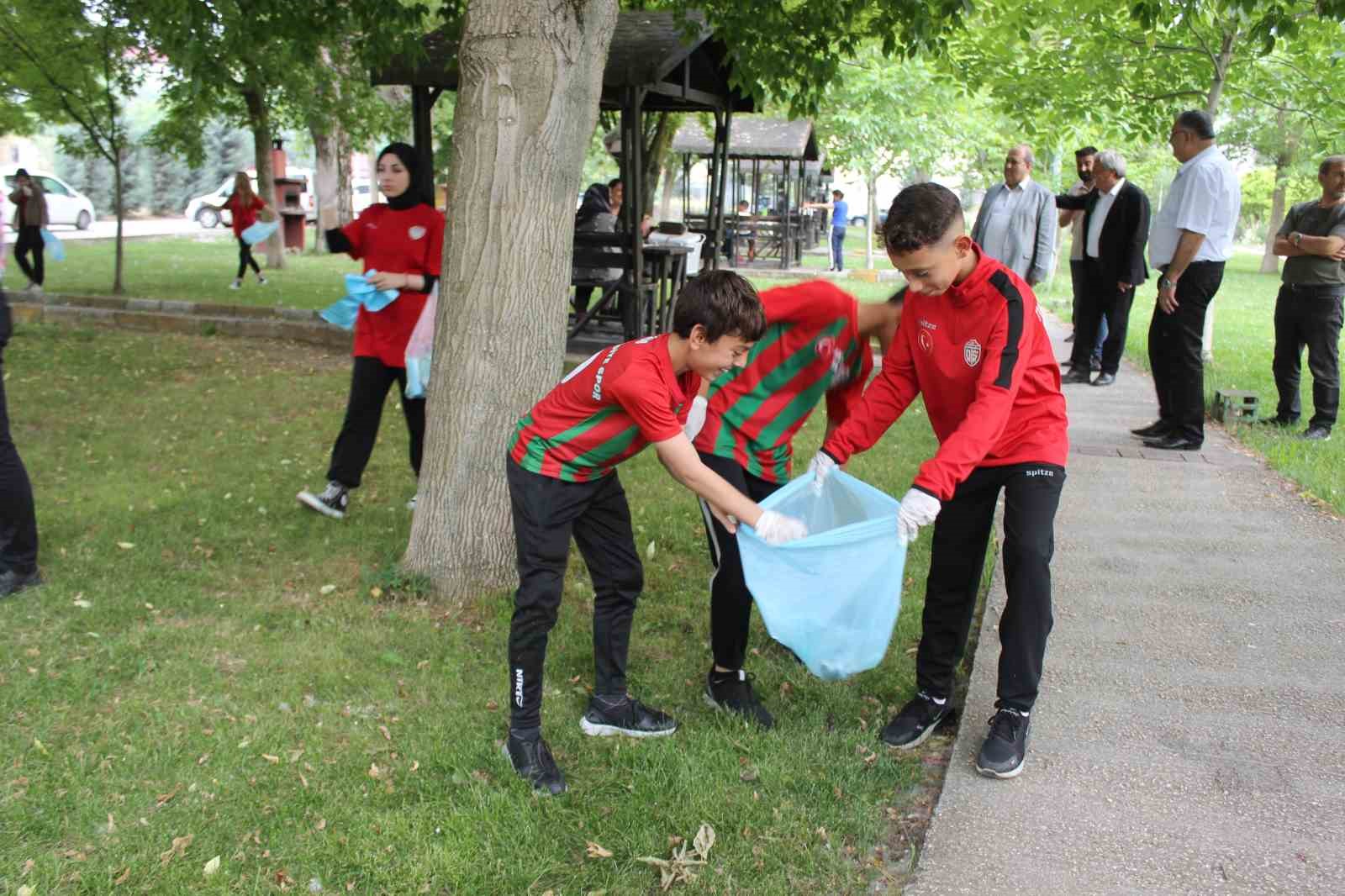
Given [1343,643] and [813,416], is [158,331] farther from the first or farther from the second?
[1343,643]

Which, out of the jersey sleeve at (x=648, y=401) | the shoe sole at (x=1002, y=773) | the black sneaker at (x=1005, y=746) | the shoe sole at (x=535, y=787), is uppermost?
the jersey sleeve at (x=648, y=401)

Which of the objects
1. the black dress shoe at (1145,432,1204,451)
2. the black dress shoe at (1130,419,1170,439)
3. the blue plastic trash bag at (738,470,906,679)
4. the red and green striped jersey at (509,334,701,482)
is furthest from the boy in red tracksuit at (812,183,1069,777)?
the black dress shoe at (1130,419,1170,439)

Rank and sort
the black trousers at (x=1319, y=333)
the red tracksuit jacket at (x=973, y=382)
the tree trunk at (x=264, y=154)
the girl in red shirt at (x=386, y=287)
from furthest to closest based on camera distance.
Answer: the tree trunk at (x=264, y=154) → the black trousers at (x=1319, y=333) → the girl in red shirt at (x=386, y=287) → the red tracksuit jacket at (x=973, y=382)

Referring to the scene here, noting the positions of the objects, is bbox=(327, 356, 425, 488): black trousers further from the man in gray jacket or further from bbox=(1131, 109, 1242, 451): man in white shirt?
the man in gray jacket

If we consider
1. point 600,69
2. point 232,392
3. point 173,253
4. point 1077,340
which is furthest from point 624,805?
point 173,253

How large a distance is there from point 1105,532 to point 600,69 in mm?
3514

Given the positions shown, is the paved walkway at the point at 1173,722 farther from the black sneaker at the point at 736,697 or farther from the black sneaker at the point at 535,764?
the black sneaker at the point at 535,764

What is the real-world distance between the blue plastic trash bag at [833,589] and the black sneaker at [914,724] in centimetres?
44

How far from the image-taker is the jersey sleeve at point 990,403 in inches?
127

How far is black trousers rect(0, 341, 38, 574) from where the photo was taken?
476cm

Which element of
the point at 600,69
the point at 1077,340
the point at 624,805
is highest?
the point at 600,69

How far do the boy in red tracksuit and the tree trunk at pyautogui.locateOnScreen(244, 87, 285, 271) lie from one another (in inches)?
621

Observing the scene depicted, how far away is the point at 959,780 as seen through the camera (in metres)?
3.47

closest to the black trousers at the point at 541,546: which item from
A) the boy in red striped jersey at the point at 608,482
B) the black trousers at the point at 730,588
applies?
the boy in red striped jersey at the point at 608,482
